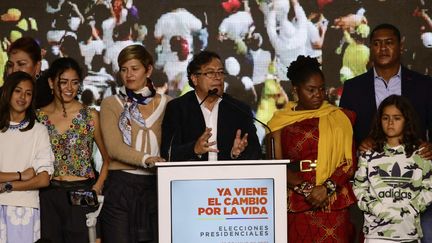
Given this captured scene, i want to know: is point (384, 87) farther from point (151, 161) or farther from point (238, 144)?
point (151, 161)

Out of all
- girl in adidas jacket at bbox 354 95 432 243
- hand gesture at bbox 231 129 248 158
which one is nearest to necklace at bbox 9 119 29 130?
hand gesture at bbox 231 129 248 158

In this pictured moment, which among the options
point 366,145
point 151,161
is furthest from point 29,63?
point 366,145

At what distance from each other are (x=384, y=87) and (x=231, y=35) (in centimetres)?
145

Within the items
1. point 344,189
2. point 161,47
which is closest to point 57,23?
point 161,47

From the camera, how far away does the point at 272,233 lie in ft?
15.7

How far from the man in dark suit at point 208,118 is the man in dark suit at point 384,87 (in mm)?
784

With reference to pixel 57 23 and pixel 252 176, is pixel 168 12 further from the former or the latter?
pixel 252 176

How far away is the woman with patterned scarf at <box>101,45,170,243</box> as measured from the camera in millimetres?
5500

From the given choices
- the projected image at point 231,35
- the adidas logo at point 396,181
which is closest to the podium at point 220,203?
the adidas logo at point 396,181

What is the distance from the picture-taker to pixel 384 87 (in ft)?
19.8

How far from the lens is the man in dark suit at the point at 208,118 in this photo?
5496 millimetres

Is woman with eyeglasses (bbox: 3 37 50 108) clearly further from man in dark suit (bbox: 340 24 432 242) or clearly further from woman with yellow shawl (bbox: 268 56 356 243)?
man in dark suit (bbox: 340 24 432 242)

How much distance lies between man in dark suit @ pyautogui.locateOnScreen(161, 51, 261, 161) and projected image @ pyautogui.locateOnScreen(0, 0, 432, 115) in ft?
4.69

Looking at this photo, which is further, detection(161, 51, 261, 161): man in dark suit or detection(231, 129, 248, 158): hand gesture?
detection(161, 51, 261, 161): man in dark suit
